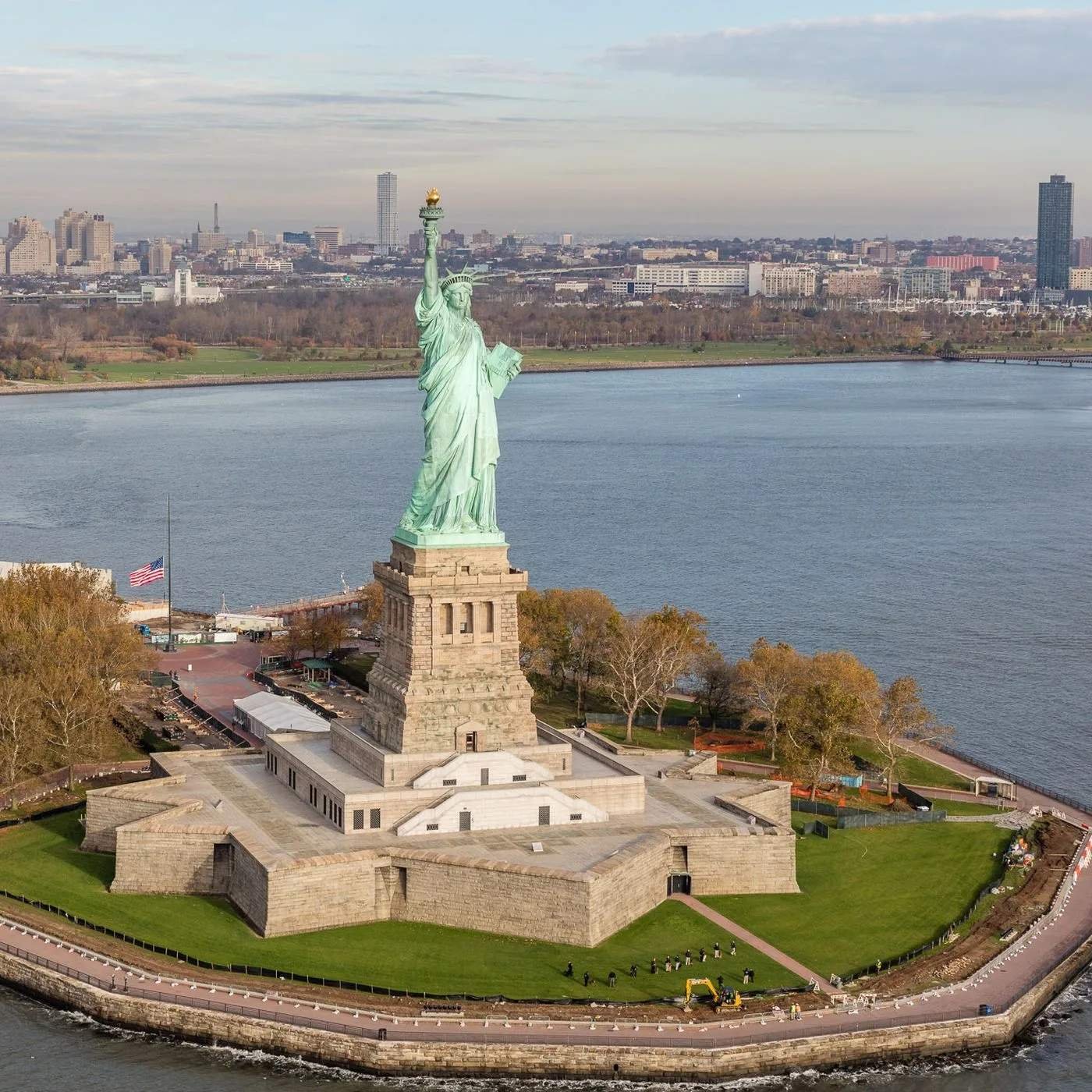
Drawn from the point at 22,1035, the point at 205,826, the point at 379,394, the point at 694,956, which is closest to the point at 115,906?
the point at 205,826

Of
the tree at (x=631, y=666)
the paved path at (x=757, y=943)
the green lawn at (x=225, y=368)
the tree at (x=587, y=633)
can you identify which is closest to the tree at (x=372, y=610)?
the tree at (x=587, y=633)

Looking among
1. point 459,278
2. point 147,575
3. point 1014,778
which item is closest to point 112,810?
point 459,278

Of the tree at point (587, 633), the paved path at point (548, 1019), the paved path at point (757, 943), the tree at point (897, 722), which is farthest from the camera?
the tree at point (587, 633)

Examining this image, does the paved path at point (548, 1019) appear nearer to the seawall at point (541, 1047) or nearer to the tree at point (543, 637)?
the seawall at point (541, 1047)

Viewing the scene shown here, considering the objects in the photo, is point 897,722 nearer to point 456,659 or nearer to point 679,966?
point 456,659

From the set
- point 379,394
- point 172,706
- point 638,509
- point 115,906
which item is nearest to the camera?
point 115,906

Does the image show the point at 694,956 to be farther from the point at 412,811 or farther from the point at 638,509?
the point at 638,509
